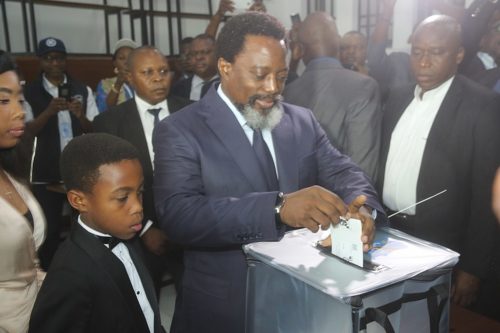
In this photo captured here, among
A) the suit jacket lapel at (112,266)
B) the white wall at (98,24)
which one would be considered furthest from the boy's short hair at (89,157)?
the white wall at (98,24)

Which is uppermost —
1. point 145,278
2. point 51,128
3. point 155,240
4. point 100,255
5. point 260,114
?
point 260,114

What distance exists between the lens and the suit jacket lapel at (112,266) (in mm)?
1206

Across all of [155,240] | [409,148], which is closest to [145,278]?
[155,240]

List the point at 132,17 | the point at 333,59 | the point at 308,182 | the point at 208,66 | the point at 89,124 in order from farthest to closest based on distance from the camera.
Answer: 1. the point at 132,17
2. the point at 208,66
3. the point at 89,124
4. the point at 333,59
5. the point at 308,182

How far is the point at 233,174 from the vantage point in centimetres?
136

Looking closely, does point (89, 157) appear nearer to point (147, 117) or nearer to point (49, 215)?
point (147, 117)

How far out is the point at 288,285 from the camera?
3.40 ft

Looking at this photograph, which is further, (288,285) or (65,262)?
(65,262)

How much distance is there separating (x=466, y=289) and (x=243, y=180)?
1278 mm

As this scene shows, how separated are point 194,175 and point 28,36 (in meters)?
4.80

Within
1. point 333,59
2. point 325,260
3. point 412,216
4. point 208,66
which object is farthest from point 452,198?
point 208,66

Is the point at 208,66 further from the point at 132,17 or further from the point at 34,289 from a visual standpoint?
the point at 34,289

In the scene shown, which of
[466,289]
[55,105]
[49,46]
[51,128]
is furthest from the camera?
[49,46]

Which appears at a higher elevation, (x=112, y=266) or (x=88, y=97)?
(x=88, y=97)
